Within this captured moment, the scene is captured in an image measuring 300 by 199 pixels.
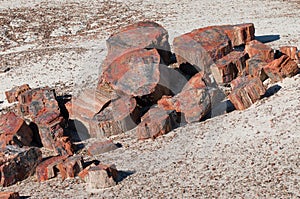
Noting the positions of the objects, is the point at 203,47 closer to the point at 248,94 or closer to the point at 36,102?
the point at 248,94

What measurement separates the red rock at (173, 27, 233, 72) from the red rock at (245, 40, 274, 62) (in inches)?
19.9

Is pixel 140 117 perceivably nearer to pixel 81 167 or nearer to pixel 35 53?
pixel 81 167

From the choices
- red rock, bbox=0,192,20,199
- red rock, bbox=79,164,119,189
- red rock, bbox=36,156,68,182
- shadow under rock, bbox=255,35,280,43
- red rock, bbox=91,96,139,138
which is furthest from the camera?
shadow under rock, bbox=255,35,280,43

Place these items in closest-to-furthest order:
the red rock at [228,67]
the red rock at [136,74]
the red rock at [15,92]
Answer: the red rock at [136,74] < the red rock at [228,67] < the red rock at [15,92]

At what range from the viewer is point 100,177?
9.76 meters

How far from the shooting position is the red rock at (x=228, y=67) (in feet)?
44.0

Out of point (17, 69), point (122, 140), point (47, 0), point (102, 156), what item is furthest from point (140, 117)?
point (47, 0)

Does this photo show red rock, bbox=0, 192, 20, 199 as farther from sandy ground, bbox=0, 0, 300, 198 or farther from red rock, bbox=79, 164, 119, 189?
red rock, bbox=79, 164, 119, 189

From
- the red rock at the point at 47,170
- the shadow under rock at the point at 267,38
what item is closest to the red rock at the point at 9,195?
the red rock at the point at 47,170

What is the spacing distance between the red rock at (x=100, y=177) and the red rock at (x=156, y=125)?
1.92 metres

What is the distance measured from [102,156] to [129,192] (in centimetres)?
207

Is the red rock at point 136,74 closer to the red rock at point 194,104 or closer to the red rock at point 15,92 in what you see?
the red rock at point 194,104

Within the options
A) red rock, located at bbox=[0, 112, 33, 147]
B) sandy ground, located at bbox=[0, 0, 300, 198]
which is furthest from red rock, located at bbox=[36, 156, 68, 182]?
red rock, located at bbox=[0, 112, 33, 147]

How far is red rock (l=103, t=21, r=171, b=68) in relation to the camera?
46.2 feet
